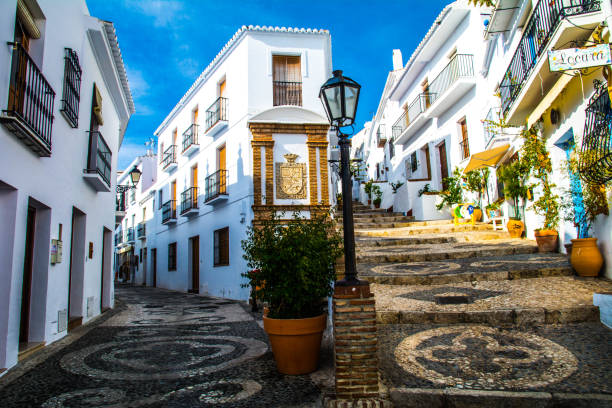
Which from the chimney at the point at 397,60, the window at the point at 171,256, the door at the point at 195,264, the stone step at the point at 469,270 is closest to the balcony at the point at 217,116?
the door at the point at 195,264

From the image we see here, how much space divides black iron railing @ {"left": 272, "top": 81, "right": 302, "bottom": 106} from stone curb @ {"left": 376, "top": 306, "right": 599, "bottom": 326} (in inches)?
384

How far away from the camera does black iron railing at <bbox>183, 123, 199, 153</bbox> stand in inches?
640

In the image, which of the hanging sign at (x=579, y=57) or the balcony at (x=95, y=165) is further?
the balcony at (x=95, y=165)

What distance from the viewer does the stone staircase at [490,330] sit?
3.13 m

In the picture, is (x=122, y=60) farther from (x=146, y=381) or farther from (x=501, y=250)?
(x=501, y=250)

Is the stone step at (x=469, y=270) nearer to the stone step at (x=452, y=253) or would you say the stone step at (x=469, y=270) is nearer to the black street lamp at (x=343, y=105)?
the stone step at (x=452, y=253)

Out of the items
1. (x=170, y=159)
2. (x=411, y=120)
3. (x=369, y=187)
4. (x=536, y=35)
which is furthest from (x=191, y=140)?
(x=536, y=35)

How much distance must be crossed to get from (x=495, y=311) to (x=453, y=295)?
0.83 m

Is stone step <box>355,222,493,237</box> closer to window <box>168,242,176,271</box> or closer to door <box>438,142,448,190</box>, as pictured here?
door <box>438,142,448,190</box>

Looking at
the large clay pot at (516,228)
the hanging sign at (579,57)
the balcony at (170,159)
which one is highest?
the balcony at (170,159)

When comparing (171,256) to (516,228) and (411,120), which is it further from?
(516,228)

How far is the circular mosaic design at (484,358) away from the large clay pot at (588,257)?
8.39 feet

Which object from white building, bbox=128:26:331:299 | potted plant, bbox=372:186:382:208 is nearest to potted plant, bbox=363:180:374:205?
potted plant, bbox=372:186:382:208

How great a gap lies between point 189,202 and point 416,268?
1127 centimetres
